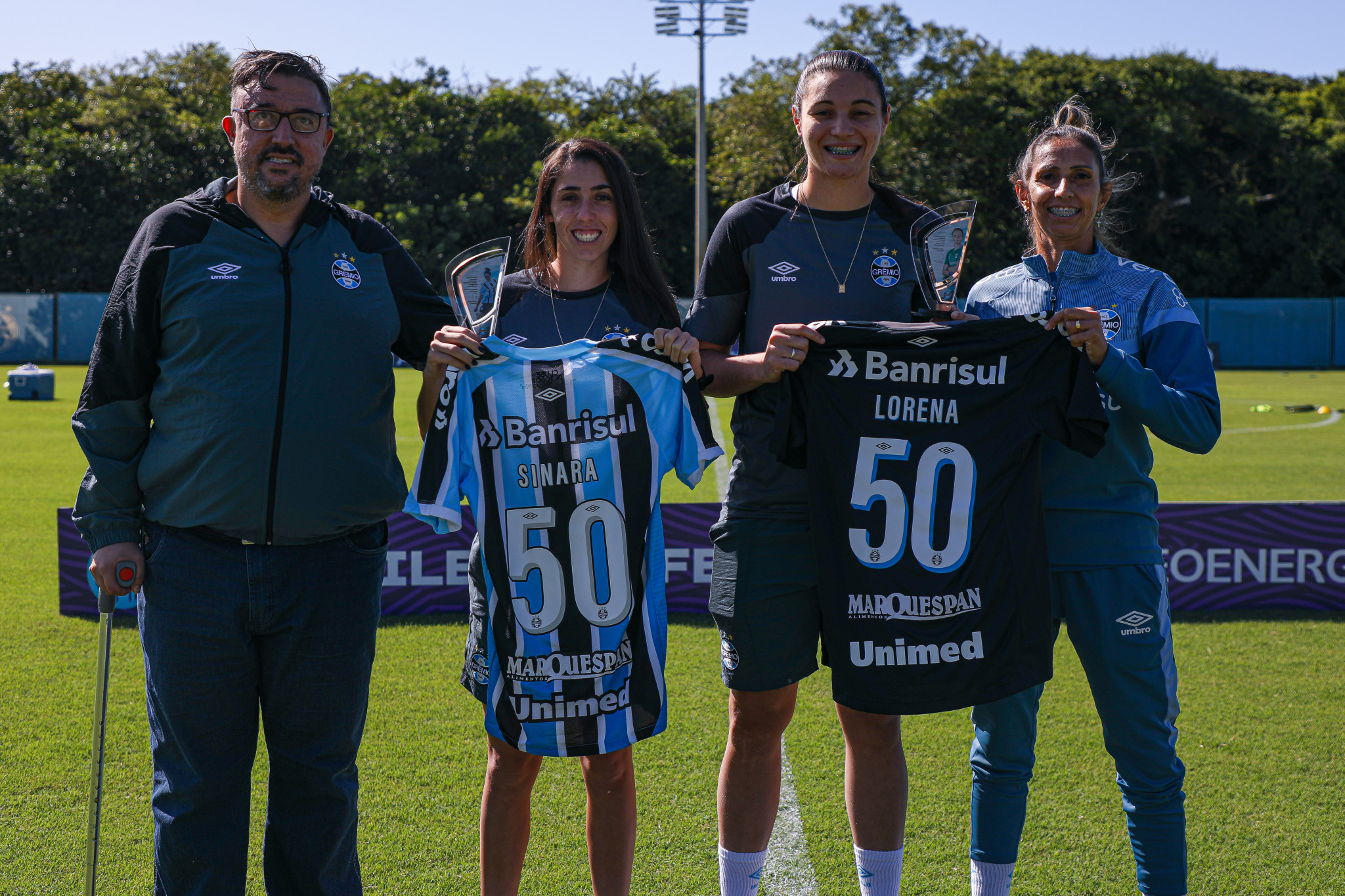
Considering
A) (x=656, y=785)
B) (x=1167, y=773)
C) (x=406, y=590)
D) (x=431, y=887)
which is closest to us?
(x=1167, y=773)

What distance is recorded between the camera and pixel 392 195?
36219 millimetres

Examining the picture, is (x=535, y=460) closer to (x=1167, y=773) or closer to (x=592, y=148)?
(x=592, y=148)

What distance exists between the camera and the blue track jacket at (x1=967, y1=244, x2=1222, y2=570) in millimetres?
2809

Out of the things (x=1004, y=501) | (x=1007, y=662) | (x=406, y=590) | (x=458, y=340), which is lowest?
(x=406, y=590)

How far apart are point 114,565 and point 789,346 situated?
1.81 m

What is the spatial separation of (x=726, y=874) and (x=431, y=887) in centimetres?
98

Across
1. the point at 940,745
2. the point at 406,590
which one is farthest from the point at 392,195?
the point at 940,745

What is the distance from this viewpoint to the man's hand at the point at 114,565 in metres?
2.65

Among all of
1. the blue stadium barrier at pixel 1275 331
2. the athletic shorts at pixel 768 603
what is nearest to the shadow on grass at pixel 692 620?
the athletic shorts at pixel 768 603

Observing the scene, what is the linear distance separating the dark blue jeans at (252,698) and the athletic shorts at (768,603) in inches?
39.5

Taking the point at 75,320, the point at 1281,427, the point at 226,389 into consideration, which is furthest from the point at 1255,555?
the point at 75,320

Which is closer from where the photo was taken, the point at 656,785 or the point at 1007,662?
the point at 1007,662

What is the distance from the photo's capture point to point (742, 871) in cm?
304

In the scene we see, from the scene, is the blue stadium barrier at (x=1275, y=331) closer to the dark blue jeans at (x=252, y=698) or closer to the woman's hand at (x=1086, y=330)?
the woman's hand at (x=1086, y=330)
